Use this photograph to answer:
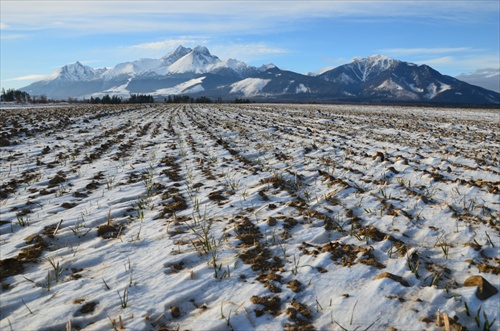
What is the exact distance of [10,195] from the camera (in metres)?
6.55

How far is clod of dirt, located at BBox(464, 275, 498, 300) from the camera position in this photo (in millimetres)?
3357

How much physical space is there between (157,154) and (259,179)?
15.6ft

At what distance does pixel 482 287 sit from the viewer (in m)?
3.41

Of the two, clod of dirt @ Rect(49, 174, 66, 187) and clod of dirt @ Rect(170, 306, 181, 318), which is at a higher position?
clod of dirt @ Rect(49, 174, 66, 187)

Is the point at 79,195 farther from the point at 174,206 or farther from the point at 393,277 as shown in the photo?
the point at 393,277

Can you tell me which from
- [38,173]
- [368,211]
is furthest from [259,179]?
[38,173]

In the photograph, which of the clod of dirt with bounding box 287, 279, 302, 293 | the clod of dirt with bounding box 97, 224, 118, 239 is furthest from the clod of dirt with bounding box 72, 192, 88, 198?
the clod of dirt with bounding box 287, 279, 302, 293

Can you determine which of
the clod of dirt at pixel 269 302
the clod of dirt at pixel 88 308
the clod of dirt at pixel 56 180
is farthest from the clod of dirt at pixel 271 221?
the clod of dirt at pixel 56 180

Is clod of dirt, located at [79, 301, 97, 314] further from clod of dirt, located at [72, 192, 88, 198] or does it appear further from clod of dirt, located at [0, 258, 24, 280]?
clod of dirt, located at [72, 192, 88, 198]

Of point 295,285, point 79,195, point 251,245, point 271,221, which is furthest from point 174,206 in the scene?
point 295,285

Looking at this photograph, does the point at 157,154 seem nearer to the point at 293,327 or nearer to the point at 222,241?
the point at 222,241

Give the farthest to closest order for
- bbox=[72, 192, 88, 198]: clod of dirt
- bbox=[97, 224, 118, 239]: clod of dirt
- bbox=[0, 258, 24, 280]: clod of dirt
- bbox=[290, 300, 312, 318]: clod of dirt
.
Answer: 1. bbox=[72, 192, 88, 198]: clod of dirt
2. bbox=[97, 224, 118, 239]: clod of dirt
3. bbox=[0, 258, 24, 280]: clod of dirt
4. bbox=[290, 300, 312, 318]: clod of dirt

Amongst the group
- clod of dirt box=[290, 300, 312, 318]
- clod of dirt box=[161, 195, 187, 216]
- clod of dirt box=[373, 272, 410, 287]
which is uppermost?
clod of dirt box=[161, 195, 187, 216]

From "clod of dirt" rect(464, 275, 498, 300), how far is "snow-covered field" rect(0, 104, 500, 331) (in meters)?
0.02
